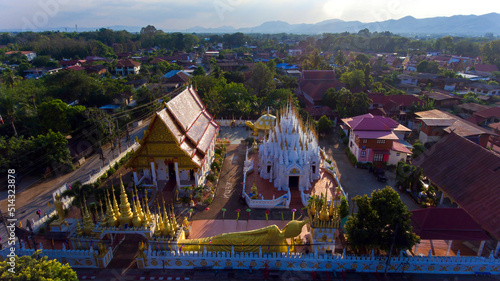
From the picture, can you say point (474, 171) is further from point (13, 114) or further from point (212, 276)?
point (13, 114)

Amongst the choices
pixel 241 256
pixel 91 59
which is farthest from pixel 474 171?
pixel 91 59

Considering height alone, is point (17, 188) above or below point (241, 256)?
below

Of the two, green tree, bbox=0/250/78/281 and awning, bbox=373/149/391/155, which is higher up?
green tree, bbox=0/250/78/281

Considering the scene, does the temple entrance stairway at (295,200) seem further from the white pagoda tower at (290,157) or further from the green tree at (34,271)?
the green tree at (34,271)

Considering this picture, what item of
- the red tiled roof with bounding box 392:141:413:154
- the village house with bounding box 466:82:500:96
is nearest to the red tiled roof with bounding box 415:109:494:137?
the red tiled roof with bounding box 392:141:413:154

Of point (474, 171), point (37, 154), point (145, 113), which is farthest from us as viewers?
point (145, 113)

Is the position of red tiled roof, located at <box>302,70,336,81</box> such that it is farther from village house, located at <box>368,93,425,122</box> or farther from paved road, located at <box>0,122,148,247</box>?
paved road, located at <box>0,122,148,247</box>

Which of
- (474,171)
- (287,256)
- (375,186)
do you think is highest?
(474,171)
